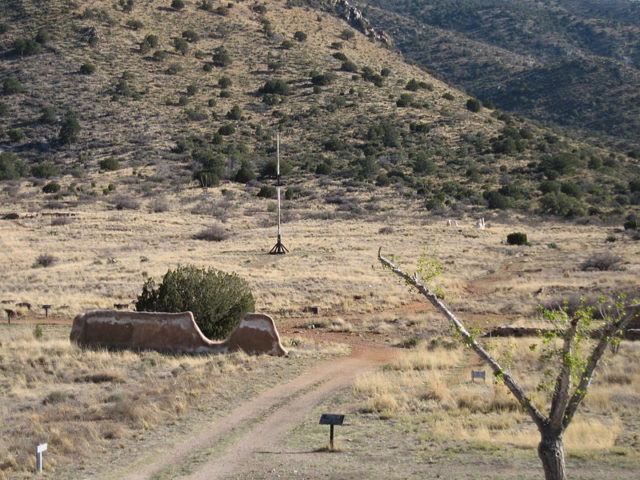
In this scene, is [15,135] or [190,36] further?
[190,36]

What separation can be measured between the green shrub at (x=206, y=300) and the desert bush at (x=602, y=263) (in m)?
19.5

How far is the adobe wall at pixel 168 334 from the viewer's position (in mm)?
15922

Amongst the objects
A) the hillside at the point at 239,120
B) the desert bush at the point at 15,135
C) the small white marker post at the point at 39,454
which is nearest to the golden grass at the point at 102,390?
the small white marker post at the point at 39,454

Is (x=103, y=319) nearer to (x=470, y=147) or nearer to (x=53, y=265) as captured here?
(x=53, y=265)

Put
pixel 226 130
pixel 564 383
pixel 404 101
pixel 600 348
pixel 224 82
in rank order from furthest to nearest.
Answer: pixel 404 101 → pixel 224 82 → pixel 226 130 → pixel 564 383 → pixel 600 348

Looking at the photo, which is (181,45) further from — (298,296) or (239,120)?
(298,296)

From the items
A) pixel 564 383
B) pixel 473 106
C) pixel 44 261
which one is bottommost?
pixel 44 261

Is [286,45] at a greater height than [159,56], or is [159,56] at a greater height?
[286,45]

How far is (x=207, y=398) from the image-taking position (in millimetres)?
12430

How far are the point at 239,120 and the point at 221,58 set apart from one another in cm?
1275

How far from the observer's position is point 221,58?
80.6m

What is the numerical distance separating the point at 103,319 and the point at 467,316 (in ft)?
39.6

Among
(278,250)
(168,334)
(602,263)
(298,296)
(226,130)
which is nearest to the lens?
(168,334)

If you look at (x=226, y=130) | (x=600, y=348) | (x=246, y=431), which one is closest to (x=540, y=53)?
(x=226, y=130)
